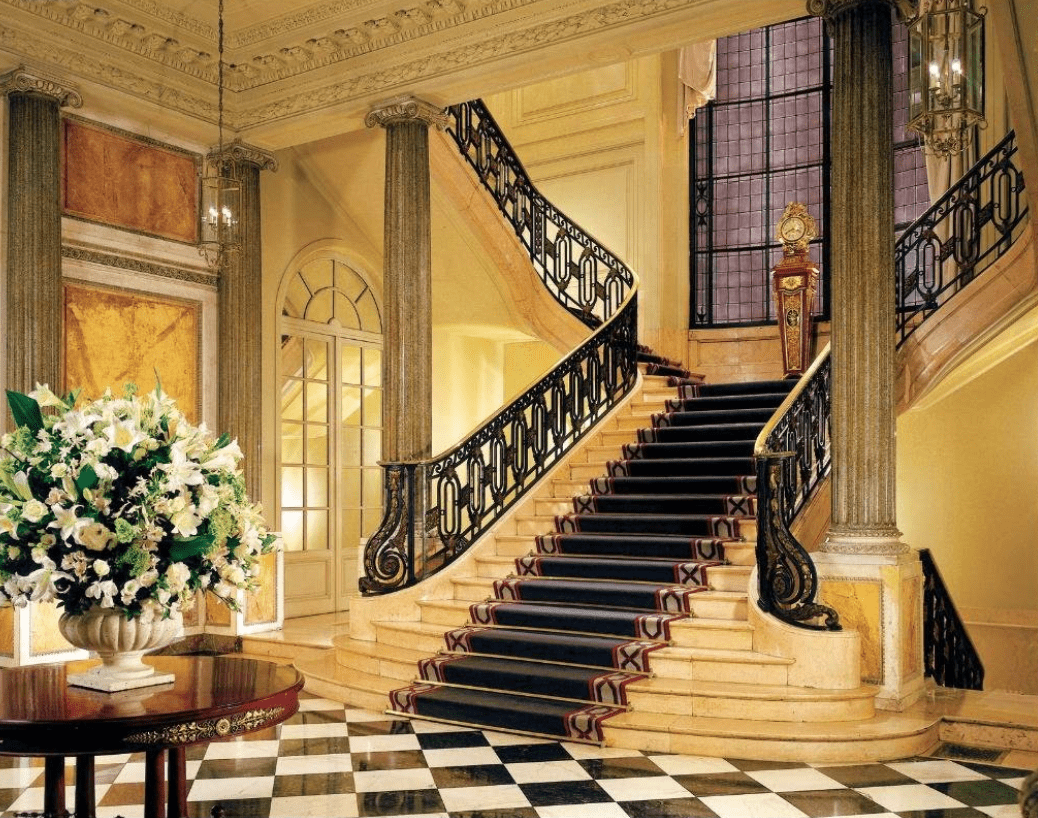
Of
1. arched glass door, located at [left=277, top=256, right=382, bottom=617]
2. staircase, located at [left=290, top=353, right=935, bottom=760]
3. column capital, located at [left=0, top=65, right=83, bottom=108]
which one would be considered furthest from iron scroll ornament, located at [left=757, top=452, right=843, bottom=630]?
column capital, located at [left=0, top=65, right=83, bottom=108]

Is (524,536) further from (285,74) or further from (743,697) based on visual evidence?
(285,74)

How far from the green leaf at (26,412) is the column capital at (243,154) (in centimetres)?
572

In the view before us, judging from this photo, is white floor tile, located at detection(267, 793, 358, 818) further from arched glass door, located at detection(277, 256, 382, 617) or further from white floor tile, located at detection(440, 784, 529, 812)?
arched glass door, located at detection(277, 256, 382, 617)

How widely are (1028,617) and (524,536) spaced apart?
193 inches

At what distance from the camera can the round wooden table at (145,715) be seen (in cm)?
265

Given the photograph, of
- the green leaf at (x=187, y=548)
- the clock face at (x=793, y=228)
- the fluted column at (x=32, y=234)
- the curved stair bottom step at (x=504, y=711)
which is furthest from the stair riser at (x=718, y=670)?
the clock face at (x=793, y=228)

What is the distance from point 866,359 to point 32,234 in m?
5.19

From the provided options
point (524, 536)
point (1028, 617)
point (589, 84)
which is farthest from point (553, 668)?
point (589, 84)

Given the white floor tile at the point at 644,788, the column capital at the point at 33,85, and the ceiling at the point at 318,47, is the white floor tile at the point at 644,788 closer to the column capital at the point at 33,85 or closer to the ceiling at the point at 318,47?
the ceiling at the point at 318,47

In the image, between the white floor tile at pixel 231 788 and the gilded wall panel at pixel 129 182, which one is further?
the gilded wall panel at pixel 129 182

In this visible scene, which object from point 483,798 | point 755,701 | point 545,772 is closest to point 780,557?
point 755,701

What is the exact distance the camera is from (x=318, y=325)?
9.43 metres

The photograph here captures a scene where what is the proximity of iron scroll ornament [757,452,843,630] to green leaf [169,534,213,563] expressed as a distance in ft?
11.3

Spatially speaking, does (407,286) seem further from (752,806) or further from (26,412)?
(26,412)
